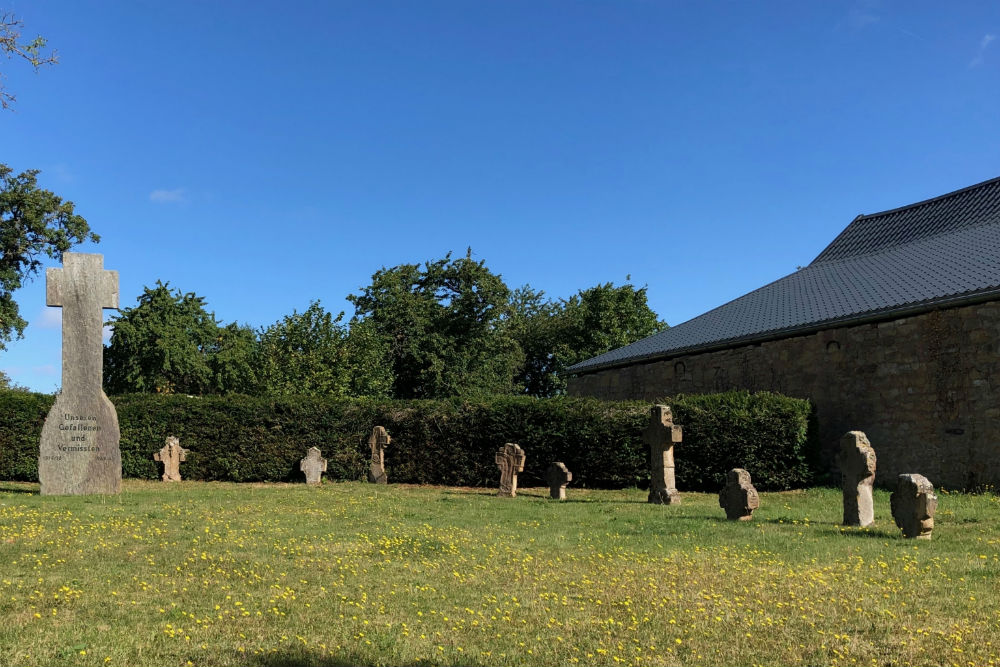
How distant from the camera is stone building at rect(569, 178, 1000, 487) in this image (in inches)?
641

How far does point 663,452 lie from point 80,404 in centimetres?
1046

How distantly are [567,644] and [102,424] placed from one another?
1132 centimetres

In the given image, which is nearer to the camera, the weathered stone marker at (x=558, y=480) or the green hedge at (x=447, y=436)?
the weathered stone marker at (x=558, y=480)

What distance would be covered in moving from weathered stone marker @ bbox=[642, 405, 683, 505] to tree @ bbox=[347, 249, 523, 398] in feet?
80.2

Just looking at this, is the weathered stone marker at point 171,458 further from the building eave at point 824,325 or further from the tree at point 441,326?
the tree at point 441,326

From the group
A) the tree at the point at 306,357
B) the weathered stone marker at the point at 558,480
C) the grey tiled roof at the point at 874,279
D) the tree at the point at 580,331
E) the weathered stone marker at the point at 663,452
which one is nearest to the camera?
the weathered stone marker at the point at 663,452

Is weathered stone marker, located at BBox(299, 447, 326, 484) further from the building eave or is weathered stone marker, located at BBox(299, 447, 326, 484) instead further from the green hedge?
the building eave

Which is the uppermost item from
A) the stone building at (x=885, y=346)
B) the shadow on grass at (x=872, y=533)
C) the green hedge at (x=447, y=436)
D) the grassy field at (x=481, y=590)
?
the stone building at (x=885, y=346)

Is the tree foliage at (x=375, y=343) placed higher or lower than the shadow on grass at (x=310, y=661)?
higher

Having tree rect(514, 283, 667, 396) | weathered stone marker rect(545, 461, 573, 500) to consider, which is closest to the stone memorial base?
weathered stone marker rect(545, 461, 573, 500)

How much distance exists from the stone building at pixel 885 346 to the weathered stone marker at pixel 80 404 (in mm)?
15359

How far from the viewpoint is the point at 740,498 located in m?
11.6

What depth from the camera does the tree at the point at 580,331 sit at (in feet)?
147

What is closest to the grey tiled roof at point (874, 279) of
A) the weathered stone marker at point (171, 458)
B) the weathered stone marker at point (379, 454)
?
the weathered stone marker at point (379, 454)
